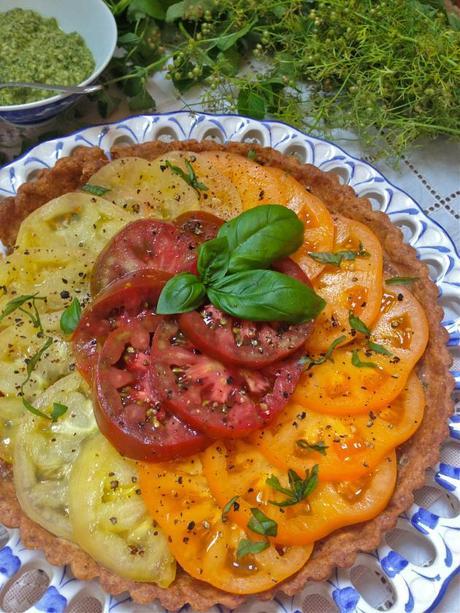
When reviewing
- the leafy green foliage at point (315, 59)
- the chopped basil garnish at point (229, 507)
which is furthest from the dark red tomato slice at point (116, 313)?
the leafy green foliage at point (315, 59)

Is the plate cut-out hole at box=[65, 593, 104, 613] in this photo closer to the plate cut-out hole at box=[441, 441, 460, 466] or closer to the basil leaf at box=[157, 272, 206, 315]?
the basil leaf at box=[157, 272, 206, 315]

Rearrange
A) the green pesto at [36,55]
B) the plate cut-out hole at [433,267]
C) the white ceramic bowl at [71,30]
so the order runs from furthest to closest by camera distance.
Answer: the green pesto at [36,55], the white ceramic bowl at [71,30], the plate cut-out hole at [433,267]

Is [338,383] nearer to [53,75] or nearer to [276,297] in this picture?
[276,297]

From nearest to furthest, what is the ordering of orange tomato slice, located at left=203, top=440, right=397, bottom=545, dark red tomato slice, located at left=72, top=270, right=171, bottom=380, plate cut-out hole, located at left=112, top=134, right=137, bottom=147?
orange tomato slice, located at left=203, top=440, right=397, bottom=545 → dark red tomato slice, located at left=72, top=270, right=171, bottom=380 → plate cut-out hole, located at left=112, top=134, right=137, bottom=147

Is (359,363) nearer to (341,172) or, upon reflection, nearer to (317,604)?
(317,604)

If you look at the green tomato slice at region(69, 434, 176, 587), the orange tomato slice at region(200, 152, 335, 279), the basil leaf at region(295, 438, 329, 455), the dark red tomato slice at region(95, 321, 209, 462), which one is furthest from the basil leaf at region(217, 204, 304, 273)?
the green tomato slice at region(69, 434, 176, 587)

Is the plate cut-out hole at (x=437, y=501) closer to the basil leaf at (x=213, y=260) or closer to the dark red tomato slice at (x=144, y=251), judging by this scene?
the basil leaf at (x=213, y=260)
